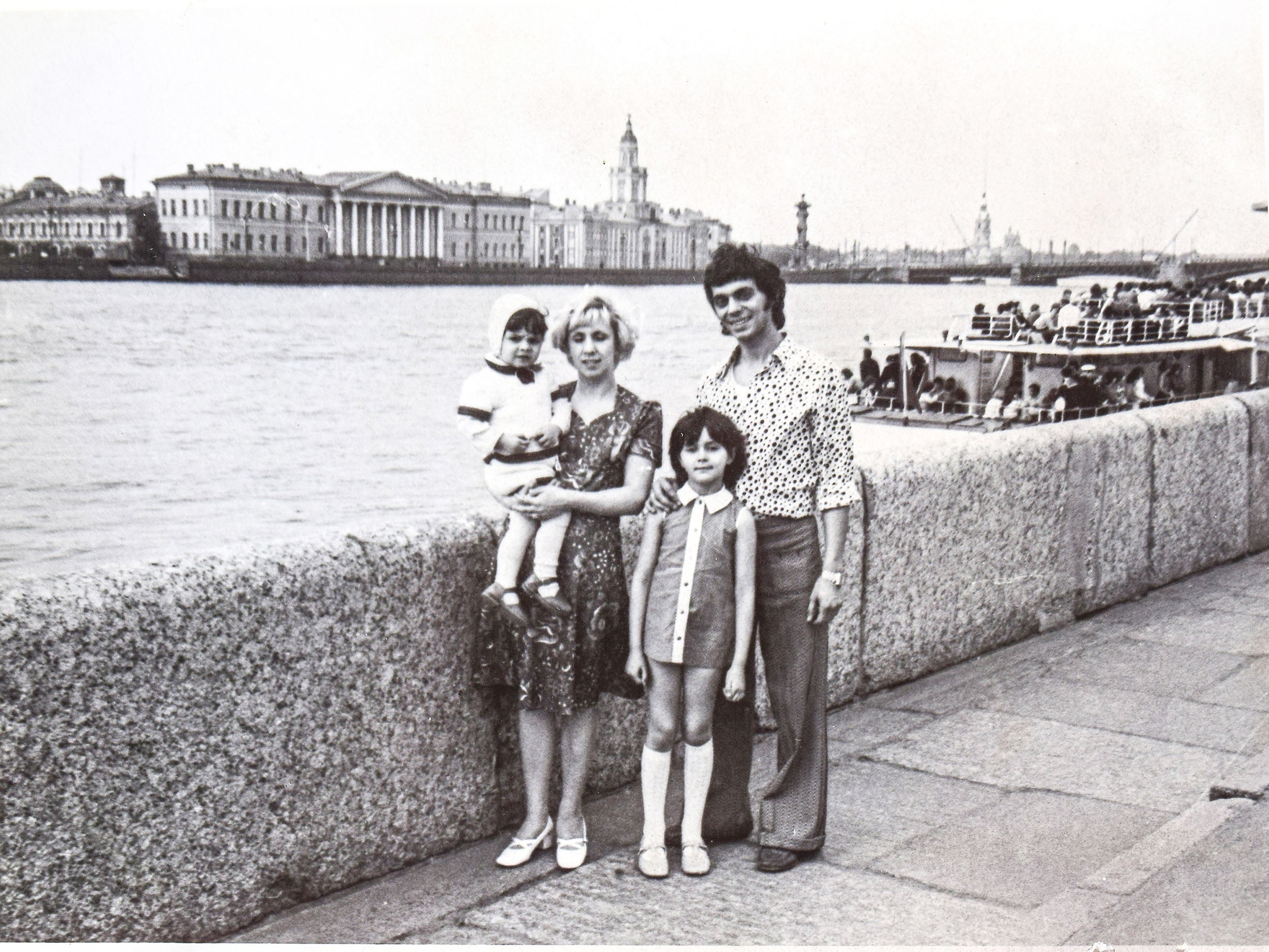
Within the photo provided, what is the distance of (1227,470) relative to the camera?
7594 millimetres

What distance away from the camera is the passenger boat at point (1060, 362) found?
886 inches

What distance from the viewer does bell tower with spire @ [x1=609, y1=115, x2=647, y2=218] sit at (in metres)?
6.55

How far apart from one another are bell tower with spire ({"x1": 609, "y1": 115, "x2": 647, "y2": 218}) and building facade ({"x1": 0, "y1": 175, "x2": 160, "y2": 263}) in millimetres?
2732

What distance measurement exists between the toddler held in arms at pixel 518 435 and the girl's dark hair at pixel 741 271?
46cm

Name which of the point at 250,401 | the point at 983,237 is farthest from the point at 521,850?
the point at 250,401

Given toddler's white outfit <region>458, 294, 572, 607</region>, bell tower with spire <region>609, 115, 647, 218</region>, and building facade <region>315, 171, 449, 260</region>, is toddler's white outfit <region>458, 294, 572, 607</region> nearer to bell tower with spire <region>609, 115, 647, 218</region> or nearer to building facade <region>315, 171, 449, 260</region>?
bell tower with spire <region>609, 115, 647, 218</region>

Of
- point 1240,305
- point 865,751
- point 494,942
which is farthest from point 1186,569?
point 1240,305

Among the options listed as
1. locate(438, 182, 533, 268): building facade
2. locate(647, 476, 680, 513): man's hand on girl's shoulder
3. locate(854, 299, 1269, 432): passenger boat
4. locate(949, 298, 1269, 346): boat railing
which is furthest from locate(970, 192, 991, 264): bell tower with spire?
locate(854, 299, 1269, 432): passenger boat

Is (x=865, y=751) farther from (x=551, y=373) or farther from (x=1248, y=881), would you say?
(x=551, y=373)

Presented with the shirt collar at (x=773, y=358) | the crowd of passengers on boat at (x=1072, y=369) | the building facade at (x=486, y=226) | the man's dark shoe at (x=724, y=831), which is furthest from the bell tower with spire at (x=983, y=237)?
the crowd of passengers on boat at (x=1072, y=369)

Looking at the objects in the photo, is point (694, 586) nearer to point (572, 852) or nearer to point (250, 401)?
point (572, 852)

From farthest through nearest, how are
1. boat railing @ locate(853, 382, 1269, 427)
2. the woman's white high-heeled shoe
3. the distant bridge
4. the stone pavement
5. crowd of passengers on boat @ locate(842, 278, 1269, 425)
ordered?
1. boat railing @ locate(853, 382, 1269, 427)
2. crowd of passengers on boat @ locate(842, 278, 1269, 425)
3. the distant bridge
4. the woman's white high-heeled shoe
5. the stone pavement

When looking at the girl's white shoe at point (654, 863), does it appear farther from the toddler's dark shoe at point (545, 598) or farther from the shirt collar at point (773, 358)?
the shirt collar at point (773, 358)

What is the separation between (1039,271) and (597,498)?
8.84m
